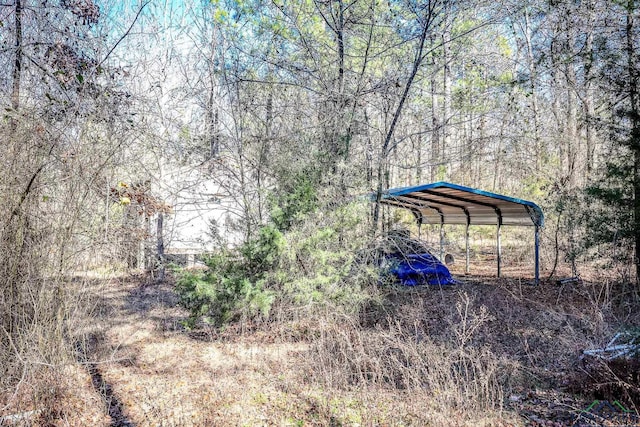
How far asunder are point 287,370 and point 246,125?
565 centimetres

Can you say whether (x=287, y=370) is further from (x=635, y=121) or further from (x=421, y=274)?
(x=635, y=121)

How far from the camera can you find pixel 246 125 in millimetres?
9539

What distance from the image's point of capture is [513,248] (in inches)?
636

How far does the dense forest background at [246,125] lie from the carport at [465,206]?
66 cm

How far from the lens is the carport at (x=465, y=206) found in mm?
9484

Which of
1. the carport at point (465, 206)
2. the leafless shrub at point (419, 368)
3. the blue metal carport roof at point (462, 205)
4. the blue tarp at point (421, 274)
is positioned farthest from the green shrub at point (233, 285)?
the blue tarp at point (421, 274)

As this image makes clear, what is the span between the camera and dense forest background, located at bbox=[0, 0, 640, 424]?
13.6 ft

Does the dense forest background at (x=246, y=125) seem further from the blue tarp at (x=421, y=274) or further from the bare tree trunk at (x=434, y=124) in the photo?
the blue tarp at (x=421, y=274)

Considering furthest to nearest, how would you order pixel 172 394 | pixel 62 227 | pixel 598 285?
pixel 598 285 < pixel 172 394 < pixel 62 227

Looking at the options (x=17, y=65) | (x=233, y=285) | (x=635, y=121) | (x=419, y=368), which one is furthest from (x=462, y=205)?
(x=17, y=65)

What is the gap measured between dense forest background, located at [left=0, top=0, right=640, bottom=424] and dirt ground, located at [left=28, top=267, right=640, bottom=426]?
2.25 ft

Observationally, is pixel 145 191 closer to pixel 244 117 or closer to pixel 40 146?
pixel 244 117

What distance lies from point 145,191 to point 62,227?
16.9 feet

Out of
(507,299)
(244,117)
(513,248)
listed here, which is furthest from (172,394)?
(513,248)
